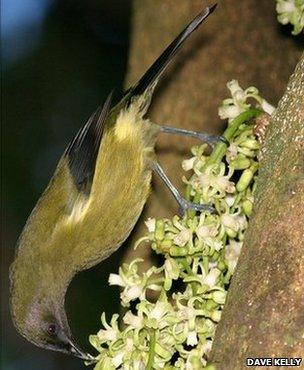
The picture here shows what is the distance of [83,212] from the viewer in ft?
12.6

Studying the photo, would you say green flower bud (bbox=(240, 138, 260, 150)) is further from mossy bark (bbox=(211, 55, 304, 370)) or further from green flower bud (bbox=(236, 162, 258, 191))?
mossy bark (bbox=(211, 55, 304, 370))

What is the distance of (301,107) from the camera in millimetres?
2135

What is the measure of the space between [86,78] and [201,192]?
5414 millimetres

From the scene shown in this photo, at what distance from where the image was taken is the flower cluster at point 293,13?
2.67 m

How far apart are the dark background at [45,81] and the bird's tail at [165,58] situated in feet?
11.7

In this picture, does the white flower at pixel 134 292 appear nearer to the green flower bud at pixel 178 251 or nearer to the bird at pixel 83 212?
the green flower bud at pixel 178 251

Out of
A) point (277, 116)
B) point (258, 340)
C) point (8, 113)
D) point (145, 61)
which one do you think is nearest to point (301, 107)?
point (277, 116)

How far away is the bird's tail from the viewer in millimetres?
3121

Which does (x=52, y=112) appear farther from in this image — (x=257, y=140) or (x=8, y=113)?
(x=257, y=140)

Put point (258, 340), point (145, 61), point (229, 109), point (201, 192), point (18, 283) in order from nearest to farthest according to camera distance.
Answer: point (258, 340) < point (201, 192) < point (229, 109) < point (145, 61) < point (18, 283)

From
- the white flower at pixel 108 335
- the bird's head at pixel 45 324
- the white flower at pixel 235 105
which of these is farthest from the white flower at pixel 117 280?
the bird's head at pixel 45 324

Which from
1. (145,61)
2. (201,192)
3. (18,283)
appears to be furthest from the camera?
(18,283)

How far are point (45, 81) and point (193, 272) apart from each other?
17.7 feet

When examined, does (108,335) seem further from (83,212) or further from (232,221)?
(83,212)
